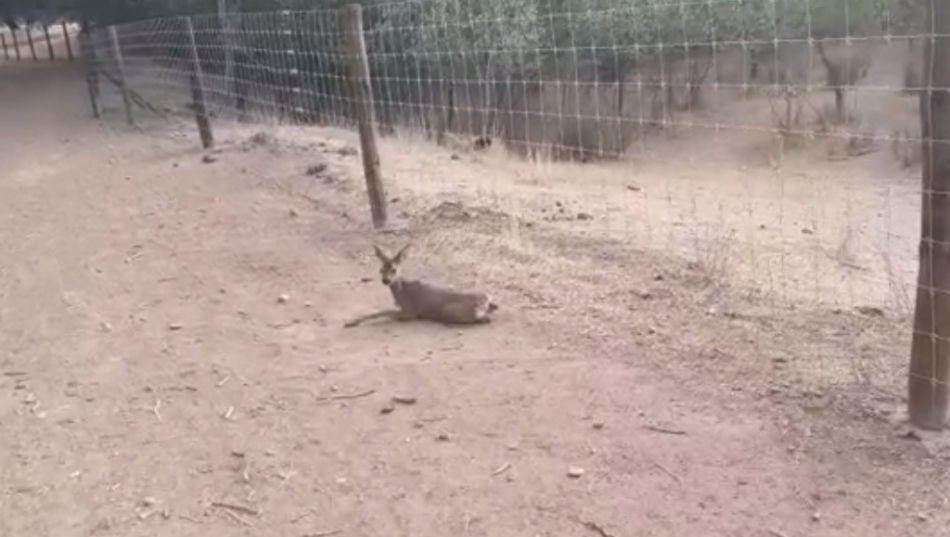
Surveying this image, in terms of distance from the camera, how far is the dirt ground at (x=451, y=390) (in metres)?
3.44

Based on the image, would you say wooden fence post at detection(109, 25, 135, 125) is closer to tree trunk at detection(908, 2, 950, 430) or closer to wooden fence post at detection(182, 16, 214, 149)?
wooden fence post at detection(182, 16, 214, 149)

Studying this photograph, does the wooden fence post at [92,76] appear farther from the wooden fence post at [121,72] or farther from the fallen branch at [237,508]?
Answer: the fallen branch at [237,508]

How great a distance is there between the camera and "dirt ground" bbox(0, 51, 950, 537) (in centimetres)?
344

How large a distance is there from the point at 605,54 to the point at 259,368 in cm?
543

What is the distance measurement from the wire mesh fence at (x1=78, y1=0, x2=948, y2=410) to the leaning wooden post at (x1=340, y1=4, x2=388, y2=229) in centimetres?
16

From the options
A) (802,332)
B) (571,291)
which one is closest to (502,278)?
(571,291)

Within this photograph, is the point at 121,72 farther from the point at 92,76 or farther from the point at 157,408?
the point at 157,408

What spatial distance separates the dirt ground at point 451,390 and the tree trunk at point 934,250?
0.15m

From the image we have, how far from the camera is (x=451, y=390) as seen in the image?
14.3ft

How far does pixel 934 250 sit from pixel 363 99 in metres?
4.36

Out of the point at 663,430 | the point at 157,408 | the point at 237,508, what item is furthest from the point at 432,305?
Answer: the point at 237,508

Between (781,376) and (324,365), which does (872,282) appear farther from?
(324,365)

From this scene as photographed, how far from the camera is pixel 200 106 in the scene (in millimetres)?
11062

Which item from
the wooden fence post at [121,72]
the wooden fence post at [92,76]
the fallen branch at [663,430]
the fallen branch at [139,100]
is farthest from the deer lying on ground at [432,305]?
the wooden fence post at [92,76]
